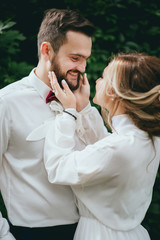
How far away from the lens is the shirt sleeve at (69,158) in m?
1.53

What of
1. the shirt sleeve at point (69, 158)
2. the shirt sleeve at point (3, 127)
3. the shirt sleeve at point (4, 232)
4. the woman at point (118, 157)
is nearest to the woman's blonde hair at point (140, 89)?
the woman at point (118, 157)

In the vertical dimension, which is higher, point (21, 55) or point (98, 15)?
point (98, 15)

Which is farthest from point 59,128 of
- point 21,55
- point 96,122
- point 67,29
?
point 21,55

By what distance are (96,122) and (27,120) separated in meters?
0.53

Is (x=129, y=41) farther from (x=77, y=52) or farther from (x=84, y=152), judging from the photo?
(x=84, y=152)

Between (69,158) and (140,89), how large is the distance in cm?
54

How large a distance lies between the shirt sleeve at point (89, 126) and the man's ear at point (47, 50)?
1.44 ft

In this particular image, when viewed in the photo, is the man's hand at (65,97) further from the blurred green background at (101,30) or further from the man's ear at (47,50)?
the blurred green background at (101,30)

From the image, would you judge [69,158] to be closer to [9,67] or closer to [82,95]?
[82,95]

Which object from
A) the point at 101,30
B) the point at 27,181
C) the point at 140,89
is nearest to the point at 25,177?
the point at 27,181

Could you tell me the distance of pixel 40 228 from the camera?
1.77 meters

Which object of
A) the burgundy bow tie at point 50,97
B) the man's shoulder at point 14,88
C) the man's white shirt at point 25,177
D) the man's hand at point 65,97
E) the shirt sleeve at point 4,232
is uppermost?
the man's shoulder at point 14,88

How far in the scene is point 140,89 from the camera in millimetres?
1601

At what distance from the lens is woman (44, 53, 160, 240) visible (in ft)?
5.07
